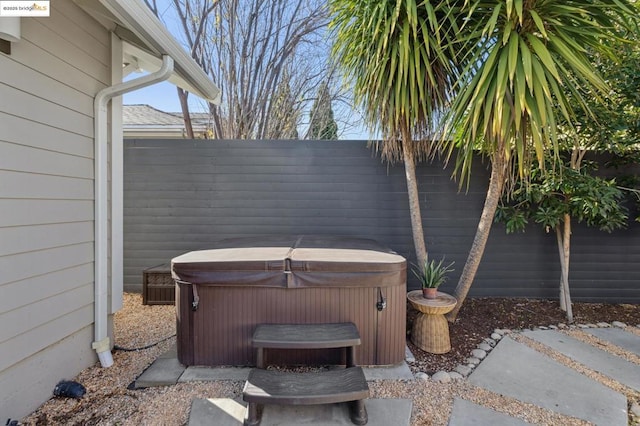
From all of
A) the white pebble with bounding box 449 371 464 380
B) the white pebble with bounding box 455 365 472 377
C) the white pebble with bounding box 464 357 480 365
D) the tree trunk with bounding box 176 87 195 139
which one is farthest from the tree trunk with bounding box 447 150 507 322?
the tree trunk with bounding box 176 87 195 139

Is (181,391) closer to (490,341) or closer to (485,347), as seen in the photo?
(485,347)

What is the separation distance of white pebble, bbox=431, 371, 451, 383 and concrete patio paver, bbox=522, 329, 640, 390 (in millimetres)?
1210

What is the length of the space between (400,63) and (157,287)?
134 inches

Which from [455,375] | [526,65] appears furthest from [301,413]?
[526,65]

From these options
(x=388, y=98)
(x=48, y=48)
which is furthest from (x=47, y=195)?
(x=388, y=98)

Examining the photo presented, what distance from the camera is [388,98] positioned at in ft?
8.75

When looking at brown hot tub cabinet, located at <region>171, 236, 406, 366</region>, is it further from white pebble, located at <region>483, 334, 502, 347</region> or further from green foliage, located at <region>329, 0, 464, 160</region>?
green foliage, located at <region>329, 0, 464, 160</region>

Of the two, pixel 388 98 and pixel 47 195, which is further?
pixel 388 98

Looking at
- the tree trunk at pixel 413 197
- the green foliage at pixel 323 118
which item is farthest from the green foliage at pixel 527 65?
the green foliage at pixel 323 118

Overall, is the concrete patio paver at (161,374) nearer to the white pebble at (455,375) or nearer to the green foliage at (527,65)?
the white pebble at (455,375)

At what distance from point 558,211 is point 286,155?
2.94 m

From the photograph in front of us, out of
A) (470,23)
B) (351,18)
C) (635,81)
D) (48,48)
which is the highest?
(351,18)

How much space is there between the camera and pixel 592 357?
96.6 inches

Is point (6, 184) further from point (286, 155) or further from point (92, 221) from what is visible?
point (286, 155)
